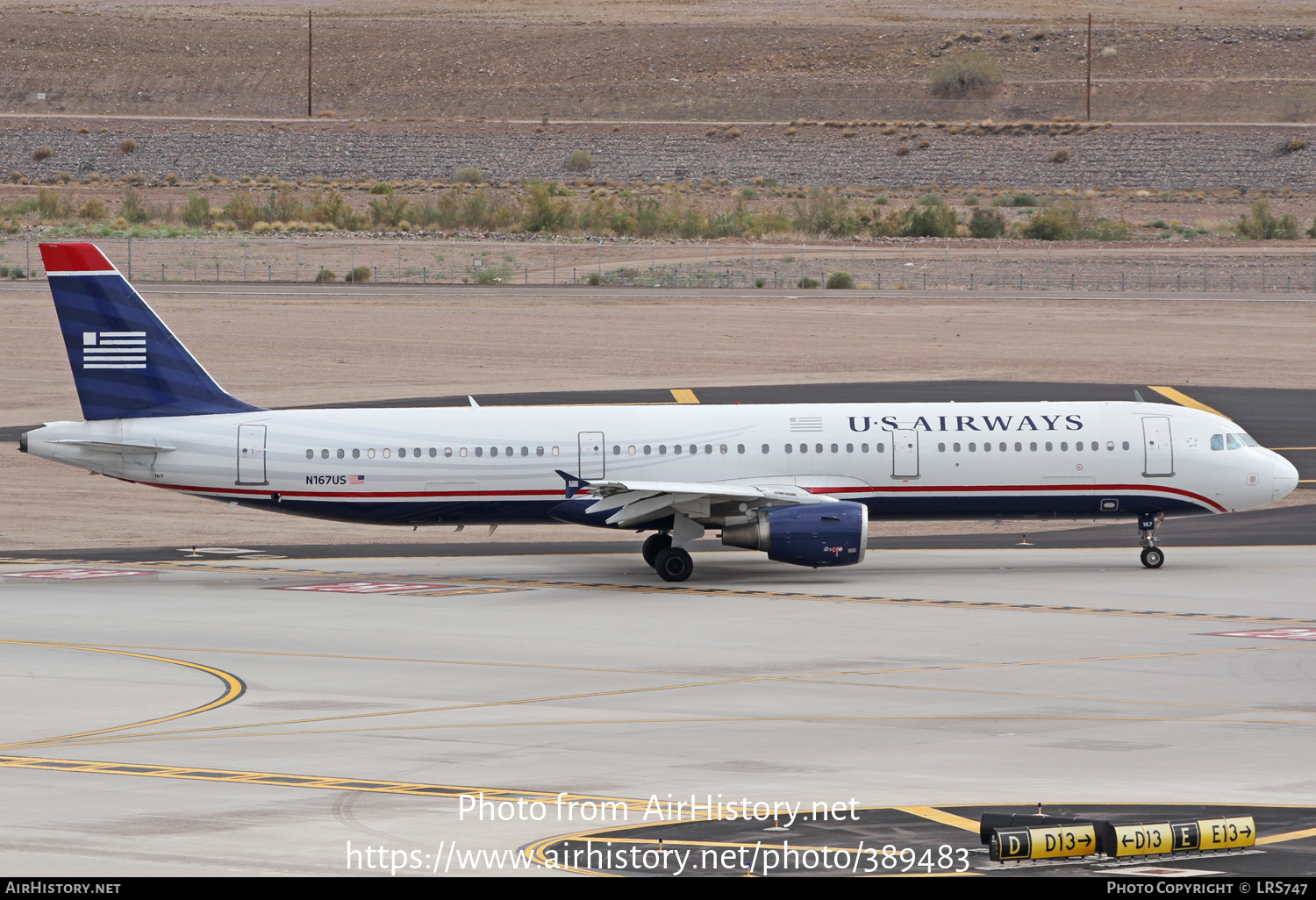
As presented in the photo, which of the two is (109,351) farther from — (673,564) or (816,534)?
(816,534)

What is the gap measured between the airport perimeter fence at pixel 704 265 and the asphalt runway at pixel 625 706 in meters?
65.3

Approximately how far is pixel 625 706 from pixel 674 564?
1322cm

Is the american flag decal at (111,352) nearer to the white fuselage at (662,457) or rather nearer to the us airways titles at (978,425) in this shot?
the white fuselage at (662,457)

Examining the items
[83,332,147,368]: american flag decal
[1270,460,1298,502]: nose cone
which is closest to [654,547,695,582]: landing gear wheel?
[83,332,147,368]: american flag decal

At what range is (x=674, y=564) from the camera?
37.8 m

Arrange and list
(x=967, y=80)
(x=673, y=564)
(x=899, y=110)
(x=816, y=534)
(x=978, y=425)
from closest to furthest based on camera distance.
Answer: (x=816, y=534) < (x=673, y=564) < (x=978, y=425) < (x=899, y=110) < (x=967, y=80)

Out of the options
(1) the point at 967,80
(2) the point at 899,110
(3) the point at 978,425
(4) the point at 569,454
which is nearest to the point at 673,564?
(4) the point at 569,454

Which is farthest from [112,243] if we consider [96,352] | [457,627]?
[457,627]

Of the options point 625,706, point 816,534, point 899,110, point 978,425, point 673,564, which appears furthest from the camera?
point 899,110

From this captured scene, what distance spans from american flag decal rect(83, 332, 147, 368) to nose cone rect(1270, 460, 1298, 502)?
2687 cm

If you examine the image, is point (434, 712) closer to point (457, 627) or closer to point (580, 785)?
point (580, 785)

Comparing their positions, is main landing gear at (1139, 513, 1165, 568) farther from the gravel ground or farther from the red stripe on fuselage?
the gravel ground

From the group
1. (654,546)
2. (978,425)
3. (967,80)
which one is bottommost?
(654,546)

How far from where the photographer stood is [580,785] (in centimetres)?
1892
